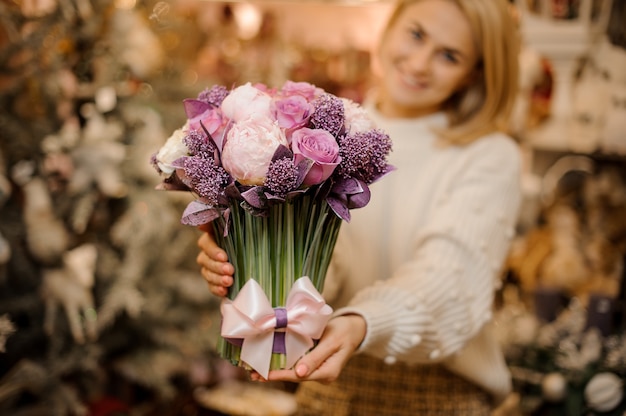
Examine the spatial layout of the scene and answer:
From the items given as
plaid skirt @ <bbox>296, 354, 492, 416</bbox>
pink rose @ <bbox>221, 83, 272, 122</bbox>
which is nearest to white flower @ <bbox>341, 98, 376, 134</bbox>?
pink rose @ <bbox>221, 83, 272, 122</bbox>

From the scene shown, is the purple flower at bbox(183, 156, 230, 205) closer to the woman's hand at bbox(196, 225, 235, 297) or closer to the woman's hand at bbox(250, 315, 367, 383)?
the woman's hand at bbox(196, 225, 235, 297)

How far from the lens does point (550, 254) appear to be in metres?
2.24

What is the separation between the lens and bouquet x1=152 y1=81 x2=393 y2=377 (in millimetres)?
818

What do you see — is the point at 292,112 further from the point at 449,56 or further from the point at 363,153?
the point at 449,56

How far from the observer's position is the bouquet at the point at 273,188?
82 cm

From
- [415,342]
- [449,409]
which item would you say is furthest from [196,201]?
[449,409]

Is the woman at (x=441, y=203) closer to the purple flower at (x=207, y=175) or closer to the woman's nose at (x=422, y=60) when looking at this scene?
the woman's nose at (x=422, y=60)

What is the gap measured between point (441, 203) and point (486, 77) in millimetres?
307

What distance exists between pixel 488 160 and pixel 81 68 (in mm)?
1295

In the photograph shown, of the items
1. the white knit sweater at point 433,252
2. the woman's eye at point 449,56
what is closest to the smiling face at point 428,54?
the woman's eye at point 449,56

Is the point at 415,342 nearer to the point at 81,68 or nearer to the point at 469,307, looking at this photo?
the point at 469,307

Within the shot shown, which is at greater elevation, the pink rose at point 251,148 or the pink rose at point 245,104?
the pink rose at point 245,104

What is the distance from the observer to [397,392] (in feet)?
4.71

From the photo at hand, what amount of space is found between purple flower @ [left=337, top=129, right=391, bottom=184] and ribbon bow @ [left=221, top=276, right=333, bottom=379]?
0.17m
